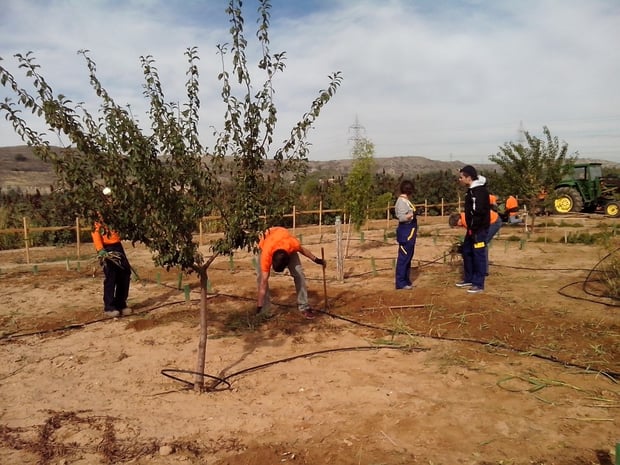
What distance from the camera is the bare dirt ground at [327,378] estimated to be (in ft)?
10.8

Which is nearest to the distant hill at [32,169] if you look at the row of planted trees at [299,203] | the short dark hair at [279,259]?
the row of planted trees at [299,203]

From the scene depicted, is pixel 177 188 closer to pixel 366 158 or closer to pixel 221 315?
pixel 221 315

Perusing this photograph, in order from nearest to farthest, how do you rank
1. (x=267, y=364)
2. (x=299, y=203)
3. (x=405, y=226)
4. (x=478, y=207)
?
(x=299, y=203) → (x=267, y=364) → (x=478, y=207) → (x=405, y=226)

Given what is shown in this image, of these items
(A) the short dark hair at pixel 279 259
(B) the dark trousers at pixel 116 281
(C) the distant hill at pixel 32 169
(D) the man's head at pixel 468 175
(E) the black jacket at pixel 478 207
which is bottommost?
(B) the dark trousers at pixel 116 281

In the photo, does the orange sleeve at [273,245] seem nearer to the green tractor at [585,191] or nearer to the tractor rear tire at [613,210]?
the green tractor at [585,191]

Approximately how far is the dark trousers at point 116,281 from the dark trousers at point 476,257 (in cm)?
516

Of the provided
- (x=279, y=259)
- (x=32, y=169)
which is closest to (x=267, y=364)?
(x=279, y=259)

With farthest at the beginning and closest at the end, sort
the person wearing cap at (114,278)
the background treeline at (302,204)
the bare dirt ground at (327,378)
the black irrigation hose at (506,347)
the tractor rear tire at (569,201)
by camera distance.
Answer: the tractor rear tire at (569,201) < the background treeline at (302,204) < the person wearing cap at (114,278) < the black irrigation hose at (506,347) < the bare dirt ground at (327,378)

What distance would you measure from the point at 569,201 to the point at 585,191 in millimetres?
1009

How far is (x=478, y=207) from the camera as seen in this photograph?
6.81 m

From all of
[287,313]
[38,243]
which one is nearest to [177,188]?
[287,313]

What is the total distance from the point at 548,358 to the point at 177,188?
12.9 feet

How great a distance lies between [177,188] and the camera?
4.15 m

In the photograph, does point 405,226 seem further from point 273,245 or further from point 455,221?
point 273,245
